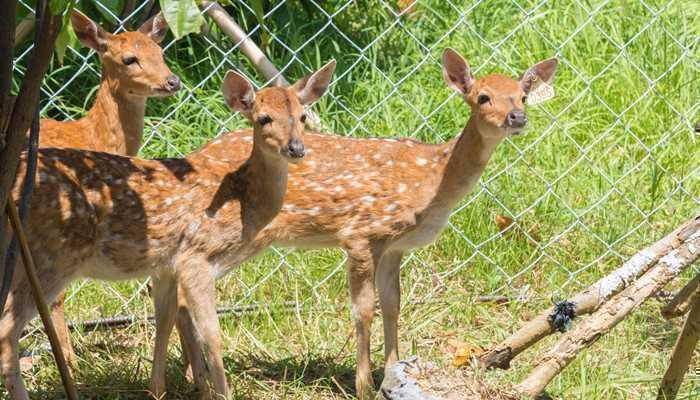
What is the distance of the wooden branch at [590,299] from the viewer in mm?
4133

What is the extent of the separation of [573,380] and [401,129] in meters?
1.85

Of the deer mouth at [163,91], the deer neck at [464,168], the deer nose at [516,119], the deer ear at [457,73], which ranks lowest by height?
the deer neck at [464,168]

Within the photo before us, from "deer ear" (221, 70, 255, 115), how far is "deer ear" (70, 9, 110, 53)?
861 millimetres

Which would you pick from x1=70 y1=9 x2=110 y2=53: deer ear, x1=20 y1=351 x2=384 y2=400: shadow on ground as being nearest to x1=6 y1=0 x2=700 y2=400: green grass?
x1=20 y1=351 x2=384 y2=400: shadow on ground

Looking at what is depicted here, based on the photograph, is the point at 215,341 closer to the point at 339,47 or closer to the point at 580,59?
the point at 339,47

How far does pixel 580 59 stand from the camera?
22.3 feet

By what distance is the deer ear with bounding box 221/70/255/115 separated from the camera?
4.87 m

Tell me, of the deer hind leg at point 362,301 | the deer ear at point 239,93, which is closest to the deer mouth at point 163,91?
the deer ear at point 239,93

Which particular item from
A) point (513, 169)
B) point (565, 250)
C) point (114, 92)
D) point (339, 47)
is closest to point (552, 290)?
point (565, 250)

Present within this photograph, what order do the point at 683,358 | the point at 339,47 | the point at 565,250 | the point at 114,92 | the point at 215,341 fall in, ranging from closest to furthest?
the point at 683,358 < the point at 215,341 < the point at 114,92 < the point at 565,250 < the point at 339,47

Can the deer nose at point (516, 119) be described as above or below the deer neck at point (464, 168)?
above

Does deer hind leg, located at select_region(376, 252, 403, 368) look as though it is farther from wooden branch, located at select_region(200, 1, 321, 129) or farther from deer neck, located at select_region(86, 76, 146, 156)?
deer neck, located at select_region(86, 76, 146, 156)

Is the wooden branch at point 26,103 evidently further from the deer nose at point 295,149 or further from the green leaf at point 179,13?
the deer nose at point 295,149

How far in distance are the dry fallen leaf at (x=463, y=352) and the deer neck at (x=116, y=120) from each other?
1.66 metres
